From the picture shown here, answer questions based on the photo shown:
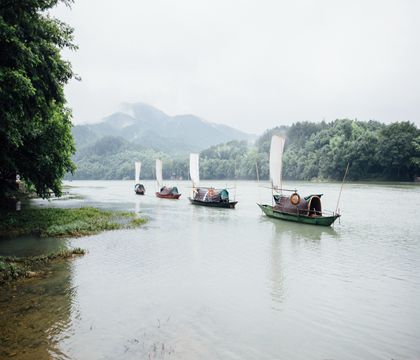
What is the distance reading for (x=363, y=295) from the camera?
13.4 metres

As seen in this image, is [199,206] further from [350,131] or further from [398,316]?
[350,131]

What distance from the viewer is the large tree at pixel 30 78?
1302cm

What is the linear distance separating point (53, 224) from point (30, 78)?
42.4 ft

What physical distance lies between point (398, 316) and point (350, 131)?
14906 cm

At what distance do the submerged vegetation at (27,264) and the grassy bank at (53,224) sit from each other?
6.11 metres

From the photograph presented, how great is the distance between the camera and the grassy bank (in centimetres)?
2334

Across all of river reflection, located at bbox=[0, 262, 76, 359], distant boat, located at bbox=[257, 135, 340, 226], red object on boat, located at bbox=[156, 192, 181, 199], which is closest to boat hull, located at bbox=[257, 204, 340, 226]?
distant boat, located at bbox=[257, 135, 340, 226]

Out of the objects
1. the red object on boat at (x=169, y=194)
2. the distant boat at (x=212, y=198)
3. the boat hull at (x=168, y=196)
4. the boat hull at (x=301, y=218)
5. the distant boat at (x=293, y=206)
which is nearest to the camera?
the boat hull at (x=301, y=218)

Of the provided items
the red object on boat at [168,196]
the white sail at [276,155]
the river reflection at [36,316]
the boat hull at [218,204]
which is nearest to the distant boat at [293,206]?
the white sail at [276,155]

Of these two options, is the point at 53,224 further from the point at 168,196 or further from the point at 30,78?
the point at 168,196

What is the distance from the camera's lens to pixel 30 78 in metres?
15.7

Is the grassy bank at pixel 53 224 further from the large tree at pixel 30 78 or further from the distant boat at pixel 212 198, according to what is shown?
the distant boat at pixel 212 198

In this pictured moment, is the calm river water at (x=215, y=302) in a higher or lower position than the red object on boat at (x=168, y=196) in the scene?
lower

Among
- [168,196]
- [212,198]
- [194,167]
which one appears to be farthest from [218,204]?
[168,196]
